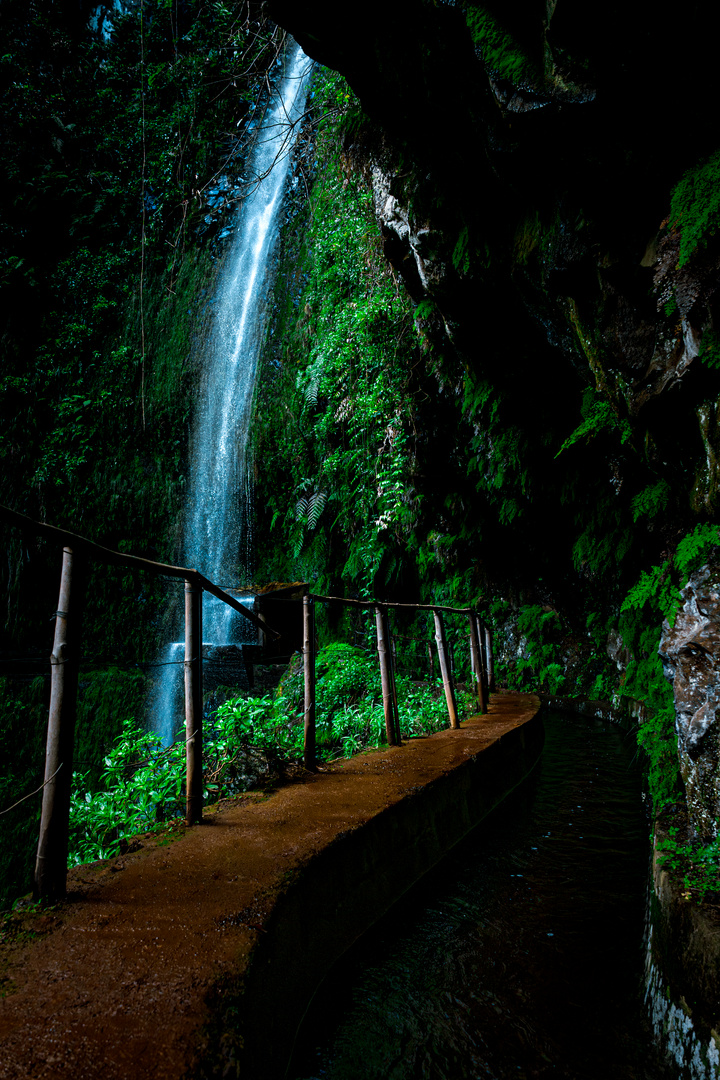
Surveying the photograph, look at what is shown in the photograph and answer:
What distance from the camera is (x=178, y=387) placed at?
14.5m

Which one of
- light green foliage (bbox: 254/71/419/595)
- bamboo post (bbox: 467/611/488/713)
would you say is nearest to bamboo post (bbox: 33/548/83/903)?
bamboo post (bbox: 467/611/488/713)

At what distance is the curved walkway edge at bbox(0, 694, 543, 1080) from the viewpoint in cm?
134

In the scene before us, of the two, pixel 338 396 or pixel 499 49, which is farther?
pixel 338 396

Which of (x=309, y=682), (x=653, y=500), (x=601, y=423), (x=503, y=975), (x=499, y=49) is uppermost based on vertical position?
(x=499, y=49)

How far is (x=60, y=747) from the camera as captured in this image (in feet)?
6.22

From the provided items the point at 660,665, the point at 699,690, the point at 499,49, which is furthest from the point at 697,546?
the point at 499,49

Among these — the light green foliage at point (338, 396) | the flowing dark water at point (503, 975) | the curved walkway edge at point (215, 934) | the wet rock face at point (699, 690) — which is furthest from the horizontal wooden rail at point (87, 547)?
the light green foliage at point (338, 396)

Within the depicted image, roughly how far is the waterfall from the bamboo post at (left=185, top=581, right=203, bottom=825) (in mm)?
9074

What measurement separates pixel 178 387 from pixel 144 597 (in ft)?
18.4

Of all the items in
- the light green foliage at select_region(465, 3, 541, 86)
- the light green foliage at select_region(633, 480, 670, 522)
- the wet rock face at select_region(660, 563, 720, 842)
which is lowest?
the wet rock face at select_region(660, 563, 720, 842)

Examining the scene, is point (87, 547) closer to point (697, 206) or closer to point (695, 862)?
point (695, 862)

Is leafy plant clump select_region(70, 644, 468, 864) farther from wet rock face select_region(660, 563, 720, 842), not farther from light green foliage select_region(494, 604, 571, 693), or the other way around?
light green foliage select_region(494, 604, 571, 693)

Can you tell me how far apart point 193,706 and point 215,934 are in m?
1.05

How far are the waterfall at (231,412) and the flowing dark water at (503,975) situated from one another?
8832 millimetres
